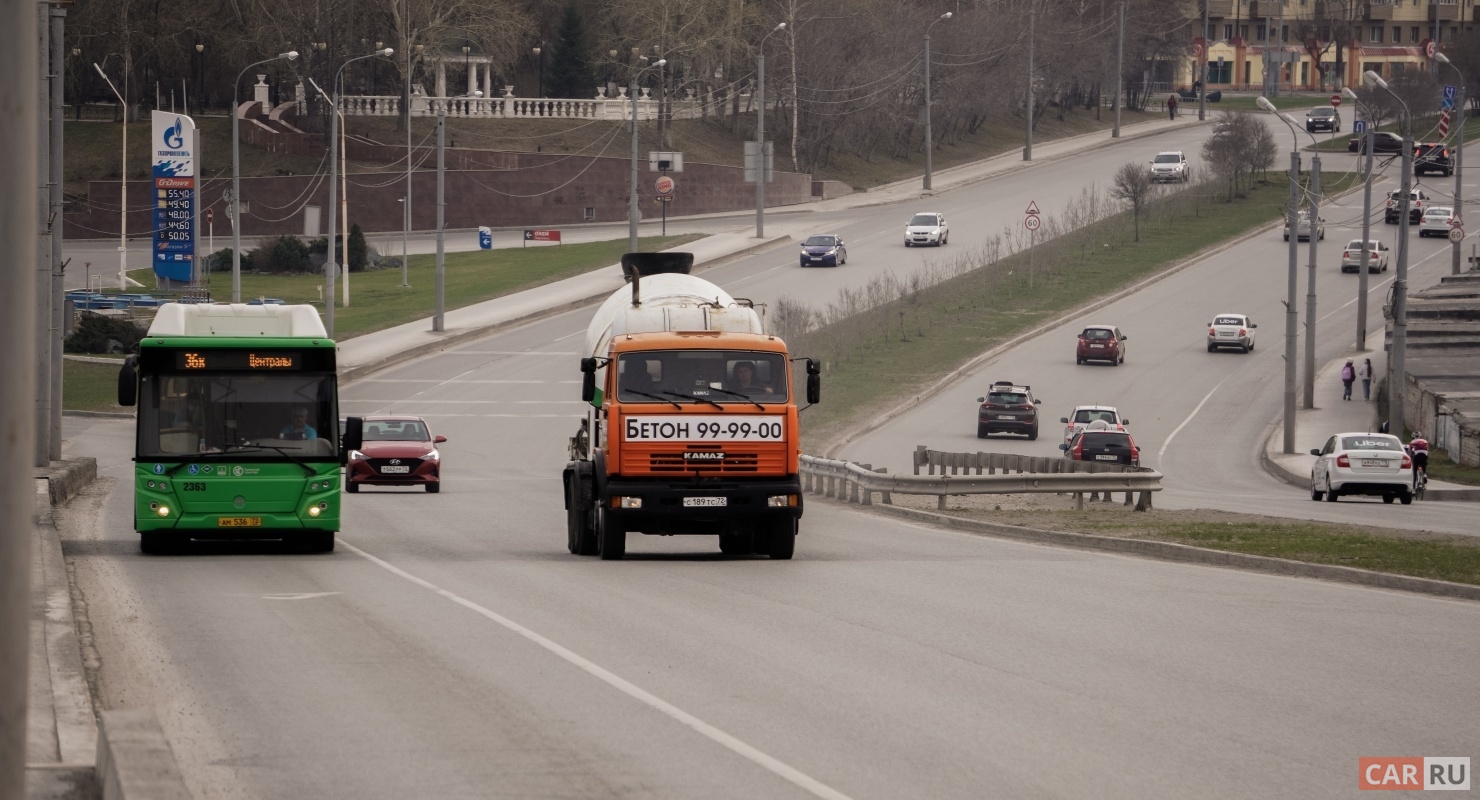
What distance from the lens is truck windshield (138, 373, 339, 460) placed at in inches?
802

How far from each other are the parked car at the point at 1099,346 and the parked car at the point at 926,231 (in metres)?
20.5

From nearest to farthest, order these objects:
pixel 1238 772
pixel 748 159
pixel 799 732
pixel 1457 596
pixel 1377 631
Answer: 1. pixel 1238 772
2. pixel 799 732
3. pixel 1377 631
4. pixel 1457 596
5. pixel 748 159

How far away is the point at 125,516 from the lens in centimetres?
2702

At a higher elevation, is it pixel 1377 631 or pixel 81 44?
pixel 81 44

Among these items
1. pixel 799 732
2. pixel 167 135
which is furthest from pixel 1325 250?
pixel 799 732

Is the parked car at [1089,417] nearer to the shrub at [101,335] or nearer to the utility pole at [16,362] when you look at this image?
the shrub at [101,335]

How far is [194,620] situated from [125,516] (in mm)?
Result: 13166

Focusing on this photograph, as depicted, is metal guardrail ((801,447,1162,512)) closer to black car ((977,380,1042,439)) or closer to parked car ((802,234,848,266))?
black car ((977,380,1042,439))

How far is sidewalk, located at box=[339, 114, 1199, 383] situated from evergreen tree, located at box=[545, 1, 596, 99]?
1634cm

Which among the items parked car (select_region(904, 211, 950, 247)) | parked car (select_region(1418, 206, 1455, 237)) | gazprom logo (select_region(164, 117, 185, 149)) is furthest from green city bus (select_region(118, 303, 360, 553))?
parked car (select_region(1418, 206, 1455, 237))

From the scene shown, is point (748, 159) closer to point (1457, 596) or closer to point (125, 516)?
point (125, 516)

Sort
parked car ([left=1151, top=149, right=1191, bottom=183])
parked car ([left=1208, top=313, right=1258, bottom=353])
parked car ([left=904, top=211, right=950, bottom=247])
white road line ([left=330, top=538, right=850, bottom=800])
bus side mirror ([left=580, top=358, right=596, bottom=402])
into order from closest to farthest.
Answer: white road line ([left=330, top=538, right=850, bottom=800]) < bus side mirror ([left=580, top=358, right=596, bottom=402]) < parked car ([left=1208, top=313, right=1258, bottom=353]) < parked car ([left=904, top=211, right=950, bottom=247]) < parked car ([left=1151, top=149, right=1191, bottom=183])

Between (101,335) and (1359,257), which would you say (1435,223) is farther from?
(101,335)

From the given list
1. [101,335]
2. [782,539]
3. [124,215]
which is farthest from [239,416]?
[124,215]
